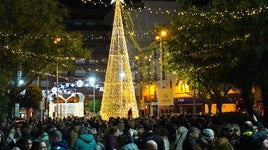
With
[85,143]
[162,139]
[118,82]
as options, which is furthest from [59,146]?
[118,82]

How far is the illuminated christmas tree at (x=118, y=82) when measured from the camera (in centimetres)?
3169

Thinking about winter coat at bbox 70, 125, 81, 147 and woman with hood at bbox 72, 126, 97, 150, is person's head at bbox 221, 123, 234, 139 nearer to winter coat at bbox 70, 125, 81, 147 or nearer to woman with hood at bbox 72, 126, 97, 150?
woman with hood at bbox 72, 126, 97, 150

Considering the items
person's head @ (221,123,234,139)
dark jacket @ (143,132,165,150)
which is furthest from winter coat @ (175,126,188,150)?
person's head @ (221,123,234,139)

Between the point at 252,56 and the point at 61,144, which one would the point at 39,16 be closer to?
the point at 252,56

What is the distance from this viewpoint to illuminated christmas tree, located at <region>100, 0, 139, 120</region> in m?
31.7

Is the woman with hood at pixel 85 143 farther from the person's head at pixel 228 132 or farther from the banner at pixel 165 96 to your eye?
the banner at pixel 165 96

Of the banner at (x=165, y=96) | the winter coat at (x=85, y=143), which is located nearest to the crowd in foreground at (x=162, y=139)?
the winter coat at (x=85, y=143)

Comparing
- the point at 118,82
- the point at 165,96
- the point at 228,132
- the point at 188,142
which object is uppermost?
the point at 118,82

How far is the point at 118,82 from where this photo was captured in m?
31.8

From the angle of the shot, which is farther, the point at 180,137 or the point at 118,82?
the point at 118,82

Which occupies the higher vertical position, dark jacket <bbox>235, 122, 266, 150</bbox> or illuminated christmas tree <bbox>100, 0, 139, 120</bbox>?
illuminated christmas tree <bbox>100, 0, 139, 120</bbox>

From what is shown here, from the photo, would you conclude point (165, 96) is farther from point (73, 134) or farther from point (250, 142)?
point (250, 142)

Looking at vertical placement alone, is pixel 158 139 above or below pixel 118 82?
below

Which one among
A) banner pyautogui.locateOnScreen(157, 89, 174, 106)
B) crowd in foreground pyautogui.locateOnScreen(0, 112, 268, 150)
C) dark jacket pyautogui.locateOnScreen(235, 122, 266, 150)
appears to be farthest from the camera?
banner pyautogui.locateOnScreen(157, 89, 174, 106)
